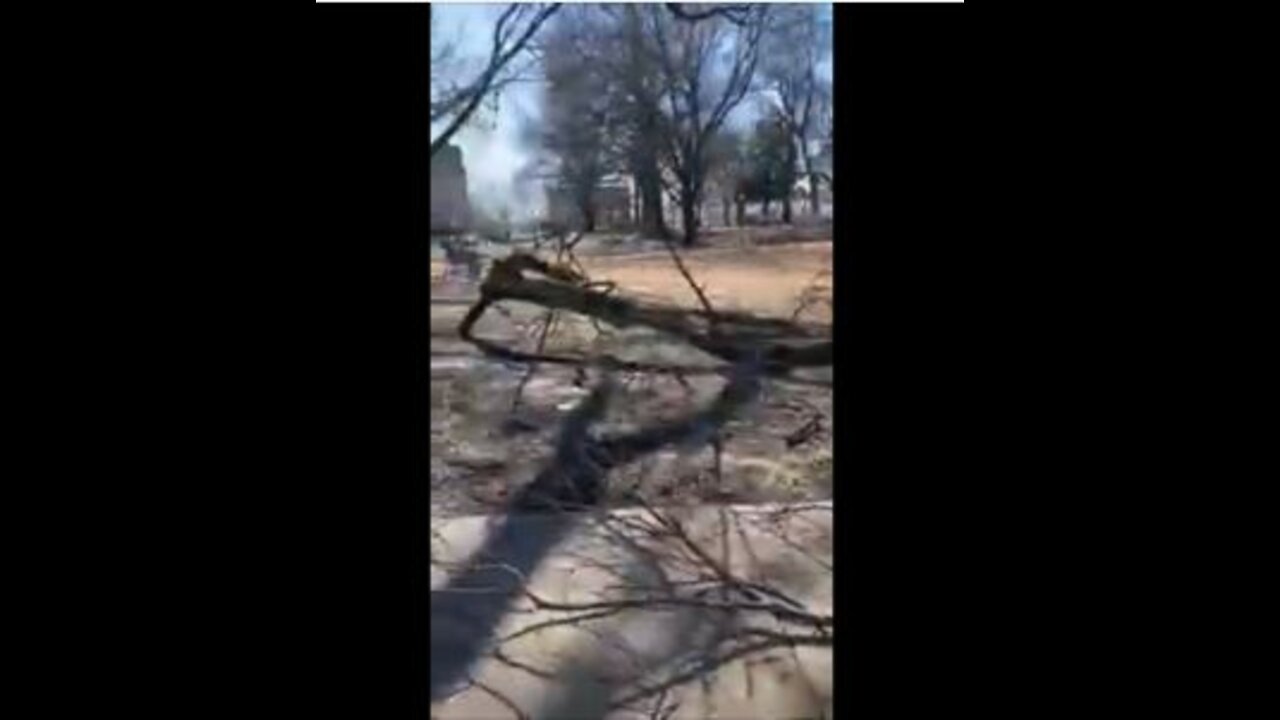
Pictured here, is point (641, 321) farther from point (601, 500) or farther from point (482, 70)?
point (482, 70)

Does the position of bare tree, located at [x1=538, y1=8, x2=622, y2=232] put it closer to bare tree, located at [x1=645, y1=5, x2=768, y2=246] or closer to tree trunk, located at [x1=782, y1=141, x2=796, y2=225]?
bare tree, located at [x1=645, y1=5, x2=768, y2=246]

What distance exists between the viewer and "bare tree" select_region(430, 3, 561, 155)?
1.48 metres

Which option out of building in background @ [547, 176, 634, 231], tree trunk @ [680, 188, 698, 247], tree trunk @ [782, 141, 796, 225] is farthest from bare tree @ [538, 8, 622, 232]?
tree trunk @ [782, 141, 796, 225]

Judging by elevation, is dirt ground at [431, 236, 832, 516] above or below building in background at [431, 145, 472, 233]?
below

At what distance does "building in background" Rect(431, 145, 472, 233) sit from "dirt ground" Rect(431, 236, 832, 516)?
0.08 metres

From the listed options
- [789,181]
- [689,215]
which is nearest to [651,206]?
[689,215]

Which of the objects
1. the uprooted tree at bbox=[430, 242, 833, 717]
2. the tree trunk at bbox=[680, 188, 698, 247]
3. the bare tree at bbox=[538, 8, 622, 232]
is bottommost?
the uprooted tree at bbox=[430, 242, 833, 717]
